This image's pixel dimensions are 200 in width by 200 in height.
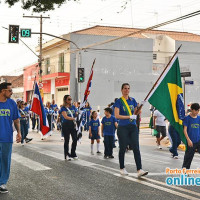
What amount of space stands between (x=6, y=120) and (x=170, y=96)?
3.35m

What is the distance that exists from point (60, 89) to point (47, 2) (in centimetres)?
2937

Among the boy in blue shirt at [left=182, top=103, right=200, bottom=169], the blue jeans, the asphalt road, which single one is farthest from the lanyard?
the blue jeans

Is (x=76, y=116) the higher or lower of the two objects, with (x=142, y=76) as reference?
lower

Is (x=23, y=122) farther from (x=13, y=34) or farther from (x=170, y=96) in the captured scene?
(x=13, y=34)

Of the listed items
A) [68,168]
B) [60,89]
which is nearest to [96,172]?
[68,168]

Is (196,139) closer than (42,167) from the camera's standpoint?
Yes

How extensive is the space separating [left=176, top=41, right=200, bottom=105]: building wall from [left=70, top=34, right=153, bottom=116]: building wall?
4.28 metres

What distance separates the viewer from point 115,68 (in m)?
37.5

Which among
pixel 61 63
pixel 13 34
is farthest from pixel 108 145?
pixel 61 63

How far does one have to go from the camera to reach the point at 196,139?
7.44 metres

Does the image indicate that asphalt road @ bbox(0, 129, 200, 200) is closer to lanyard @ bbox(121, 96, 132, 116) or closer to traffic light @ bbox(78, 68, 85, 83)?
lanyard @ bbox(121, 96, 132, 116)

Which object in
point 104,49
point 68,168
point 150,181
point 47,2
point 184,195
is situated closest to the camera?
point 184,195

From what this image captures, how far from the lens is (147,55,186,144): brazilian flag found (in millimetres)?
7707

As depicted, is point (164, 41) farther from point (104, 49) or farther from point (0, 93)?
point (0, 93)
